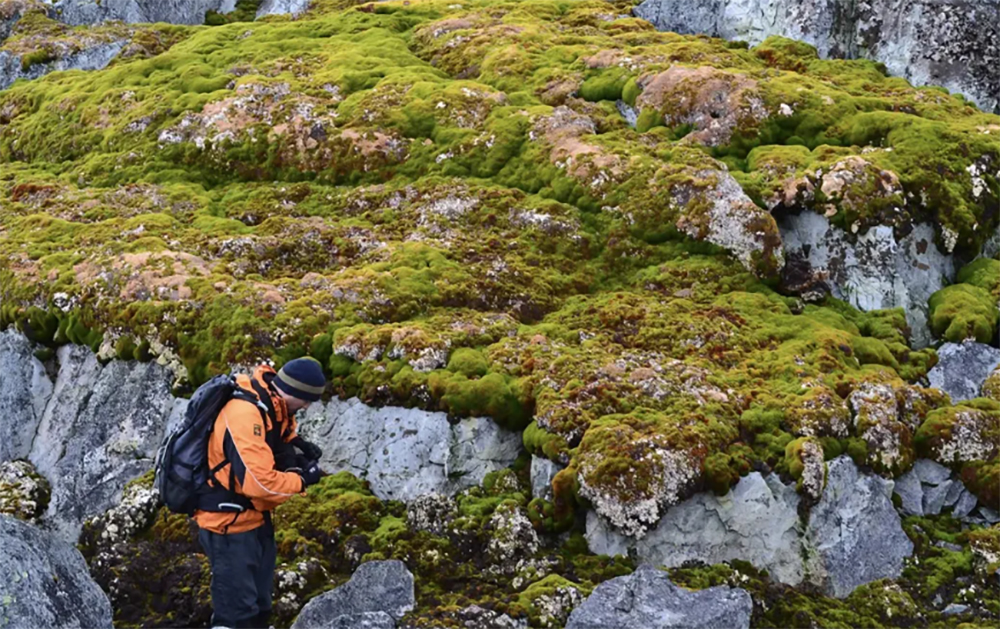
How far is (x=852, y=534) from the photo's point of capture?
15055mm

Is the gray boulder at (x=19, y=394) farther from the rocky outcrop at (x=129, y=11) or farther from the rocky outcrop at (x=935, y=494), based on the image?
the rocky outcrop at (x=129, y=11)

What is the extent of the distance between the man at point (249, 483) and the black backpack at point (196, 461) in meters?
0.04

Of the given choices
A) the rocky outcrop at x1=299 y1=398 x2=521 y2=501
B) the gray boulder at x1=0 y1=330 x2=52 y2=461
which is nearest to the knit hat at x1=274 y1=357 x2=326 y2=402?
the rocky outcrop at x1=299 y1=398 x2=521 y2=501

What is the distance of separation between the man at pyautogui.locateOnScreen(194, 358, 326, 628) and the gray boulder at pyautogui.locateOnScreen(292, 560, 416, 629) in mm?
1542

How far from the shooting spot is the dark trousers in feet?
38.6

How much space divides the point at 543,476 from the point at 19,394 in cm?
1056

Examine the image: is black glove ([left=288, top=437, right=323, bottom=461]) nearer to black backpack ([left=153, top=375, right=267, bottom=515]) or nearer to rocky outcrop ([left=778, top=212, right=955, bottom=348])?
black backpack ([left=153, top=375, right=267, bottom=515])

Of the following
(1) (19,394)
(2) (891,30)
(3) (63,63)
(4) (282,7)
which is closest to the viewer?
(1) (19,394)

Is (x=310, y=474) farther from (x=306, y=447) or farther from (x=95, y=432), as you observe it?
(x=95, y=432)

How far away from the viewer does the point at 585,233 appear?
20.8 m

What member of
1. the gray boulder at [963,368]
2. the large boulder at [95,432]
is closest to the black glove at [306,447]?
the large boulder at [95,432]

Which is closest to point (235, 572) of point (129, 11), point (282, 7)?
point (282, 7)

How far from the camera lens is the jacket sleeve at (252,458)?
1132 centimetres

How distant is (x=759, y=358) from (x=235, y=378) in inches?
386
